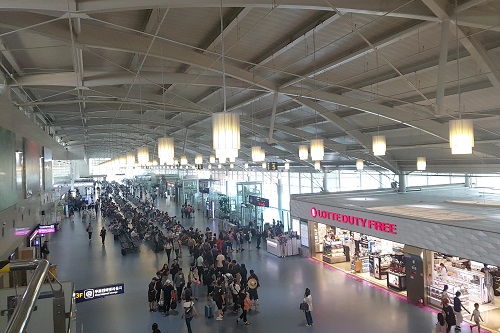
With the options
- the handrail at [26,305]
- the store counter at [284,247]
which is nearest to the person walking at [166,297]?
the store counter at [284,247]

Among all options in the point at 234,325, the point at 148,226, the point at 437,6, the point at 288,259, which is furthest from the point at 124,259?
the point at 437,6

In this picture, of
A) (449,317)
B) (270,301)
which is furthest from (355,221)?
(449,317)

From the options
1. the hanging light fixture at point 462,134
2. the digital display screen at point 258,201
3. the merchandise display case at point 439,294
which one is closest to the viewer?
the hanging light fixture at point 462,134

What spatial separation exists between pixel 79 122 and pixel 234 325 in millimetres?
18818

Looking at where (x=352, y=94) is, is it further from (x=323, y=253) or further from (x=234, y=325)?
(x=234, y=325)

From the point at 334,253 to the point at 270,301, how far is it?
20.9 ft

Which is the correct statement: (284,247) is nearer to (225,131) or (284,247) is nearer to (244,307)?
(244,307)

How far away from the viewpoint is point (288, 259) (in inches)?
740

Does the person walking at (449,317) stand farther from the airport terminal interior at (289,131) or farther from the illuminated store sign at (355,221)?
the illuminated store sign at (355,221)

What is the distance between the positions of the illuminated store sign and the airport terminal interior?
0.19 feet

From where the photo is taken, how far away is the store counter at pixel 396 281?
13875mm

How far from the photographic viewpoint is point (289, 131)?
19.8 m

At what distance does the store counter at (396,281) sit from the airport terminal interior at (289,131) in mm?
70

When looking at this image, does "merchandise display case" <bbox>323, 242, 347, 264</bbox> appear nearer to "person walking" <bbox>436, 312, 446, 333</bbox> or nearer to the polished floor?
the polished floor
